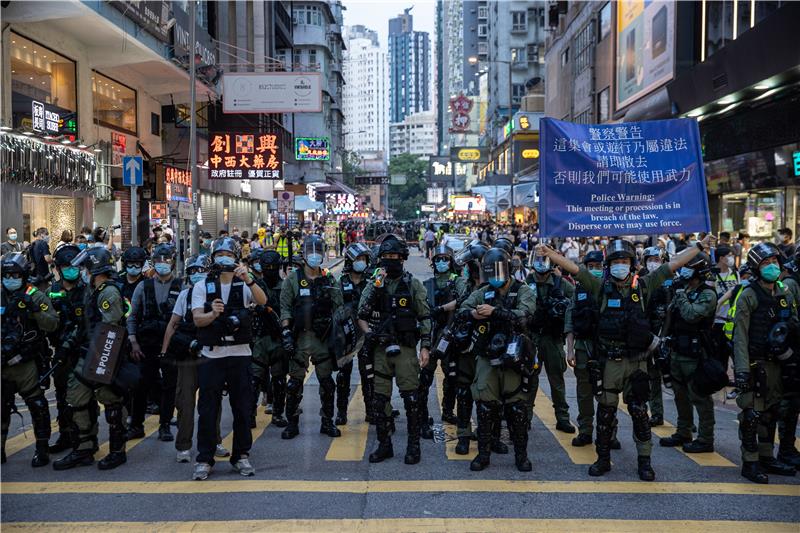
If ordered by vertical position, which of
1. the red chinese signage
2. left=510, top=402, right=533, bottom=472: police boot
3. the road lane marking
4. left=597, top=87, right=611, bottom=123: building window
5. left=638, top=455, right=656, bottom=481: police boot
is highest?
left=597, top=87, right=611, bottom=123: building window

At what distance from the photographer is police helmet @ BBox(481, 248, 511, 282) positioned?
24.3ft

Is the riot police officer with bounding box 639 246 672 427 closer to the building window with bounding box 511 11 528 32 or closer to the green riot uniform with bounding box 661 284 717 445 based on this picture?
the green riot uniform with bounding box 661 284 717 445

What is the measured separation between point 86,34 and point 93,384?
17.4 metres

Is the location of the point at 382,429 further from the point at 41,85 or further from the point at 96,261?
the point at 41,85

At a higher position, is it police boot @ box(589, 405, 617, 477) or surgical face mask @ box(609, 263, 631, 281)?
Answer: surgical face mask @ box(609, 263, 631, 281)

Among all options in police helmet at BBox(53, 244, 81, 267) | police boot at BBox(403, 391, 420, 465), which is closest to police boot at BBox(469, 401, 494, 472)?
police boot at BBox(403, 391, 420, 465)

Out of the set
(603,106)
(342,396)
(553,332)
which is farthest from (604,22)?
(342,396)

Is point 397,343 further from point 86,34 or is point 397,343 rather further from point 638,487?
point 86,34

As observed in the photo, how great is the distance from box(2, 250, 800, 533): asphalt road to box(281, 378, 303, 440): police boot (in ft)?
0.76

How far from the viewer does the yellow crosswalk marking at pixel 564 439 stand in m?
7.70

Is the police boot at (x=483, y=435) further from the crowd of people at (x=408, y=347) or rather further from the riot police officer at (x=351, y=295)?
the riot police officer at (x=351, y=295)

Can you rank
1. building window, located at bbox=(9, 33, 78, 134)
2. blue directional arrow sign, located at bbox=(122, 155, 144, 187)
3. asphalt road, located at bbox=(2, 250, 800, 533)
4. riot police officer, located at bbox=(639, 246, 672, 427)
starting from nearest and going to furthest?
1. asphalt road, located at bbox=(2, 250, 800, 533)
2. riot police officer, located at bbox=(639, 246, 672, 427)
3. blue directional arrow sign, located at bbox=(122, 155, 144, 187)
4. building window, located at bbox=(9, 33, 78, 134)

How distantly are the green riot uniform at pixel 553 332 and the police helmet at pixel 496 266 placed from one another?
1611 mm

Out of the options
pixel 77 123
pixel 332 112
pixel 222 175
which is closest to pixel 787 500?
pixel 77 123
